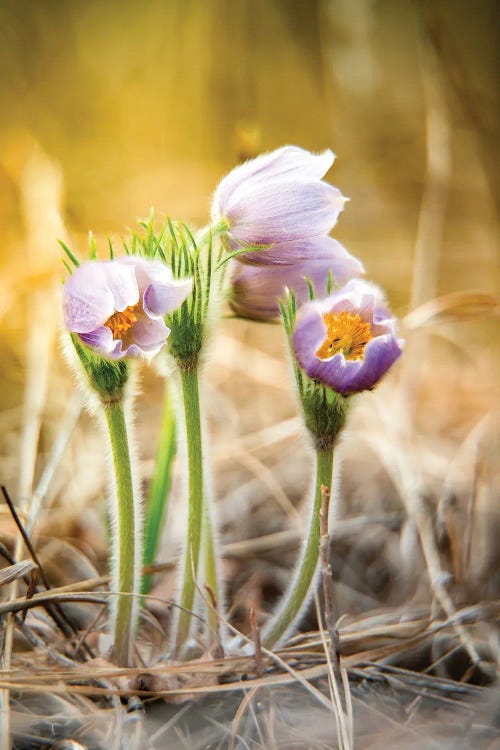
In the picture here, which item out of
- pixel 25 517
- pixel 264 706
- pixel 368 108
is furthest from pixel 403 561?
pixel 368 108

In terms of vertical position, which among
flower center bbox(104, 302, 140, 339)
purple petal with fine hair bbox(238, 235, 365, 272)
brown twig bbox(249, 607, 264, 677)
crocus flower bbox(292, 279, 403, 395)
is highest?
purple petal with fine hair bbox(238, 235, 365, 272)

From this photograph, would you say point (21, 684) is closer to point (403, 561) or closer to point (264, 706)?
point (264, 706)

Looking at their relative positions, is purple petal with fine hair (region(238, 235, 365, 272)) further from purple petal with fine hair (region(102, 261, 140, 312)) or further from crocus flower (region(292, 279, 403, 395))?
purple petal with fine hair (region(102, 261, 140, 312))

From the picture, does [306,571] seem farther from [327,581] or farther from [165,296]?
[165,296]

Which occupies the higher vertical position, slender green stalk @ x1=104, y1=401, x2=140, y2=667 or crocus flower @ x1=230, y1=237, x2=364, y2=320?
crocus flower @ x1=230, y1=237, x2=364, y2=320

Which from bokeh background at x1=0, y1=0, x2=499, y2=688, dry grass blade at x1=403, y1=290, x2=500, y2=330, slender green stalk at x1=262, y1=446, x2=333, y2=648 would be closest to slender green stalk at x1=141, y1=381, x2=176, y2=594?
bokeh background at x1=0, y1=0, x2=499, y2=688

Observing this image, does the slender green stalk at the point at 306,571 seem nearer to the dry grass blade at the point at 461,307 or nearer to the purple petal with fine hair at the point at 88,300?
the purple petal with fine hair at the point at 88,300
